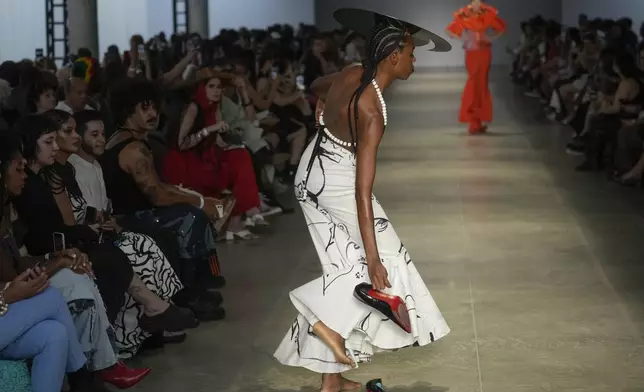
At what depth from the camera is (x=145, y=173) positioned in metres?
5.78

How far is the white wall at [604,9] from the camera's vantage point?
19547 millimetres

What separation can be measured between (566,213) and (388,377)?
4271 mm

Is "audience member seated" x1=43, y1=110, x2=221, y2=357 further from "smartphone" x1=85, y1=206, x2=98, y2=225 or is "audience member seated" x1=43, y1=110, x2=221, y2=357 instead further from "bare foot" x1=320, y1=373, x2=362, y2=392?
"bare foot" x1=320, y1=373, x2=362, y2=392

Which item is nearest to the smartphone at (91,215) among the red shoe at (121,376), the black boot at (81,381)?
the red shoe at (121,376)

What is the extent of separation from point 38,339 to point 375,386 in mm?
1288

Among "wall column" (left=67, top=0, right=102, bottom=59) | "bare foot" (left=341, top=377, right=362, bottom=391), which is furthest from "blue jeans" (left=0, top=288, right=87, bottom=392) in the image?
"wall column" (left=67, top=0, right=102, bottom=59)

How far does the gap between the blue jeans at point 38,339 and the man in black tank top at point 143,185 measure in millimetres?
1766

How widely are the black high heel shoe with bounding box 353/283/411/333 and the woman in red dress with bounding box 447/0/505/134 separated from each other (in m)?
10.5

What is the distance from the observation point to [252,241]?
7.90 metres

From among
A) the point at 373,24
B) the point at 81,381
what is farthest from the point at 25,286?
the point at 373,24

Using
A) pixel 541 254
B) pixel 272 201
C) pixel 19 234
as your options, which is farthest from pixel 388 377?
pixel 272 201

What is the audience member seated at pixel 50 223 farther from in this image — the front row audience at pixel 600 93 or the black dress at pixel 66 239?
the front row audience at pixel 600 93

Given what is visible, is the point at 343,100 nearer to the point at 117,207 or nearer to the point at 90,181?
the point at 90,181

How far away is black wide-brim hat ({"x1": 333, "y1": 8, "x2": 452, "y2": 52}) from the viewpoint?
4258 mm
